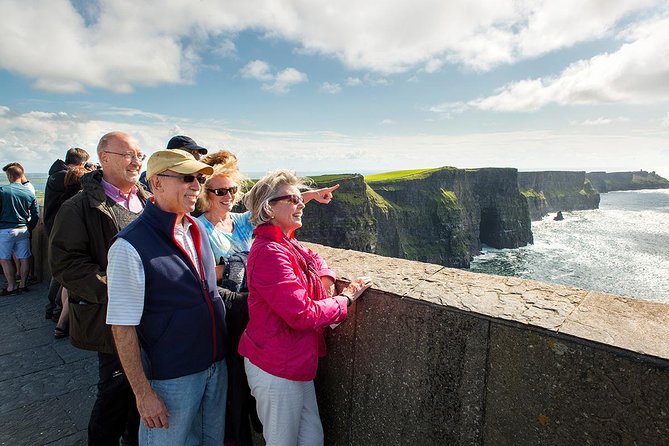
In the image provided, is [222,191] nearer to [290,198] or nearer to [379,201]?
[290,198]

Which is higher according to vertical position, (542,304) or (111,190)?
(111,190)

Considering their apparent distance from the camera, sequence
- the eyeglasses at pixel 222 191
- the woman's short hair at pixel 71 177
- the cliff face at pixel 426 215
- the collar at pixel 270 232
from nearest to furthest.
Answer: the collar at pixel 270 232 → the eyeglasses at pixel 222 191 → the woman's short hair at pixel 71 177 → the cliff face at pixel 426 215

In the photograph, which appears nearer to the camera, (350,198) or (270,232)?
(270,232)

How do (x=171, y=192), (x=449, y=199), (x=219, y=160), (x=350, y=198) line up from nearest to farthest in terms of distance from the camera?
1. (x=171, y=192)
2. (x=219, y=160)
3. (x=350, y=198)
4. (x=449, y=199)

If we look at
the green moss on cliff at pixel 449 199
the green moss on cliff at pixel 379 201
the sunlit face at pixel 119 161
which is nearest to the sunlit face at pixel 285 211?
the sunlit face at pixel 119 161

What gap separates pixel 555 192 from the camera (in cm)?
16138

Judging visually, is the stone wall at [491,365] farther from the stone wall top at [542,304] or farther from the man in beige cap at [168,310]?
the man in beige cap at [168,310]

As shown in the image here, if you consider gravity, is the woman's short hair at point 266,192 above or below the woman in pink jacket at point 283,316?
above

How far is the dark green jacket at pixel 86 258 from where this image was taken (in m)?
2.95

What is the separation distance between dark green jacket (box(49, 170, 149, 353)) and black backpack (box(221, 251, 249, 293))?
98cm

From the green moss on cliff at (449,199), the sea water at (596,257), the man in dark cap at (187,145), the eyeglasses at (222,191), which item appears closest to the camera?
the eyeglasses at (222,191)

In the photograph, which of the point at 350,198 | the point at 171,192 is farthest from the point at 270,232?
the point at 350,198

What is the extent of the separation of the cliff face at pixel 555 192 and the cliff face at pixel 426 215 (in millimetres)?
48511

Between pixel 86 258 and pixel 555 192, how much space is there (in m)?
188
